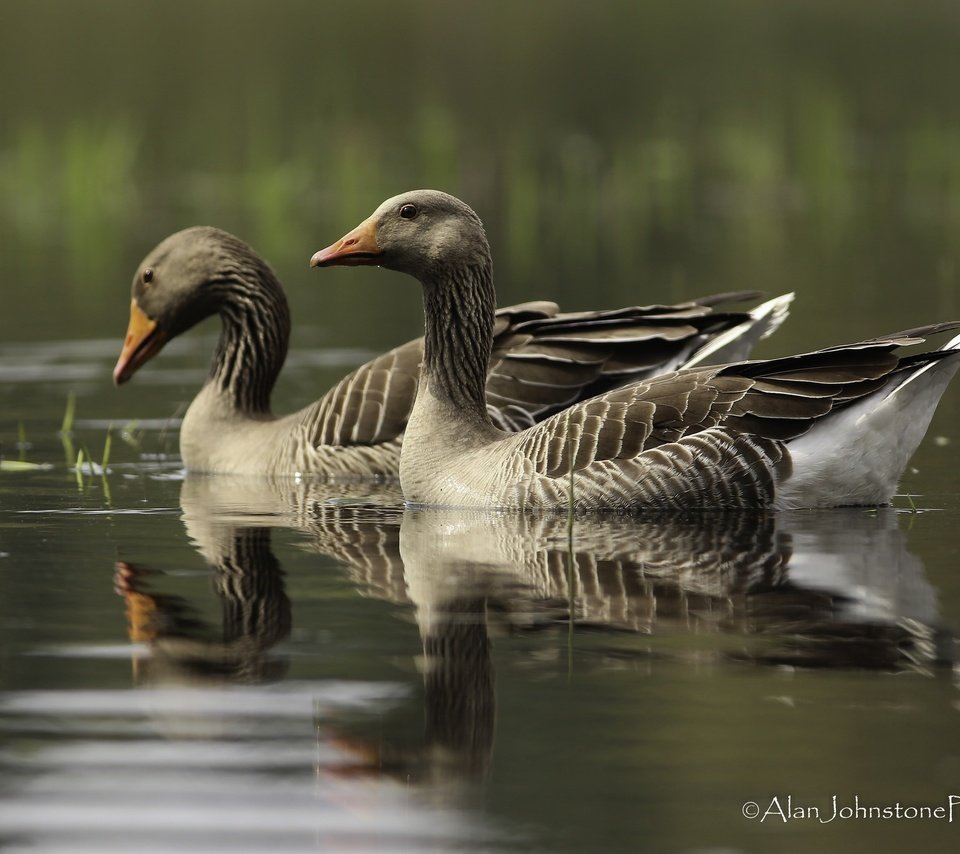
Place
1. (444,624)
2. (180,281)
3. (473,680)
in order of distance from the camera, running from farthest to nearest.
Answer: (180,281)
(444,624)
(473,680)

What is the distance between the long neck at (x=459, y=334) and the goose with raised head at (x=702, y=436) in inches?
9.2

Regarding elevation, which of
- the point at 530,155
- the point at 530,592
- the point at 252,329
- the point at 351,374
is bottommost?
the point at 530,592

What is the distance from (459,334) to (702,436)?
6.16 ft

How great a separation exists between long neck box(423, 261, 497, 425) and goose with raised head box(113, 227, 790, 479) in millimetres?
670

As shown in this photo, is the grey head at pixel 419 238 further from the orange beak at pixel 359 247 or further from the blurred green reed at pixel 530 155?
the blurred green reed at pixel 530 155

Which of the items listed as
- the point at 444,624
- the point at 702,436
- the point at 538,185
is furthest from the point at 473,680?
the point at 538,185

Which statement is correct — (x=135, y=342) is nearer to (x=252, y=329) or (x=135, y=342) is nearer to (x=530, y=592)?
(x=252, y=329)

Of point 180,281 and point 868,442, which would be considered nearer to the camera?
point 868,442

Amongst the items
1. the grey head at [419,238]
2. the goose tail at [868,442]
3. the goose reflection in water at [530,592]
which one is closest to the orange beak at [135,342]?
the goose reflection in water at [530,592]

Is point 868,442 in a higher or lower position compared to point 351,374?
lower

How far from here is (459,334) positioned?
36.6 feet

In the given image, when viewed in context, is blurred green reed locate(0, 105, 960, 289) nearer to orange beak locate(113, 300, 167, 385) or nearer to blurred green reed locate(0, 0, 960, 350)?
blurred green reed locate(0, 0, 960, 350)

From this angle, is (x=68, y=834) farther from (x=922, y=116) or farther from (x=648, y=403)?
(x=922, y=116)

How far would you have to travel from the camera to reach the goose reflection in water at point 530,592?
22.3 feet
